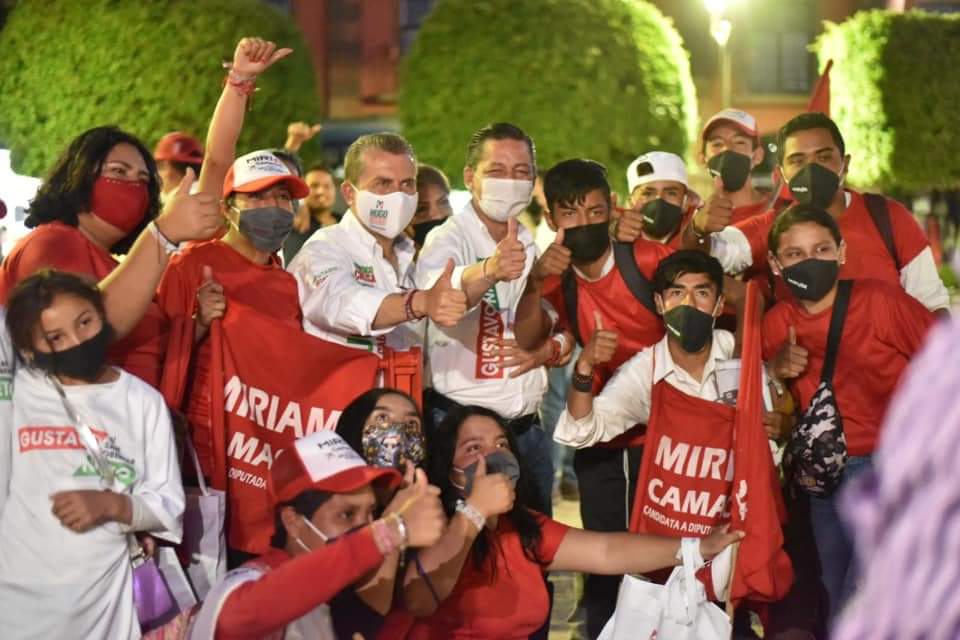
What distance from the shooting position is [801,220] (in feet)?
16.7

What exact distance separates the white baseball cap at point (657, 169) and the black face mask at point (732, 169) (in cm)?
26

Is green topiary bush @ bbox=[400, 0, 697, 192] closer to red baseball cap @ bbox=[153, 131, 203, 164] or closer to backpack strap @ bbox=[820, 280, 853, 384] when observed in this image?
red baseball cap @ bbox=[153, 131, 203, 164]

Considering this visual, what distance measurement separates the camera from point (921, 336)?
4.92 metres

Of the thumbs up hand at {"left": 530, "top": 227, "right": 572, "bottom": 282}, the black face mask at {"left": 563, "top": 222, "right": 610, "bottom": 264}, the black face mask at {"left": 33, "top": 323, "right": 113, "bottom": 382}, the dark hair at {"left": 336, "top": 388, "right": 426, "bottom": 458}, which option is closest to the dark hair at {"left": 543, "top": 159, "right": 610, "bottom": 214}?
the black face mask at {"left": 563, "top": 222, "right": 610, "bottom": 264}

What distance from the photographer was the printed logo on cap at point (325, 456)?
3578 millimetres

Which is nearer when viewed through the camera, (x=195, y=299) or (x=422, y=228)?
(x=195, y=299)

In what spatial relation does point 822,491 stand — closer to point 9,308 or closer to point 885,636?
point 9,308

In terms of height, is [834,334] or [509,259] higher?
[509,259]

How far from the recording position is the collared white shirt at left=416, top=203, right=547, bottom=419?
5281 millimetres

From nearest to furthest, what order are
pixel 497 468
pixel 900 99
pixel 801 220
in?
1. pixel 497 468
2. pixel 801 220
3. pixel 900 99

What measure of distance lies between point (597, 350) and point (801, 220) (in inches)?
33.6

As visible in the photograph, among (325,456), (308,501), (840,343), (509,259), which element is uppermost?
(509,259)

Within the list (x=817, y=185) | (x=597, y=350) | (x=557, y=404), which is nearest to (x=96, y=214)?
(x=597, y=350)

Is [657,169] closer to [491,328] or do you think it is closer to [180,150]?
[491,328]
